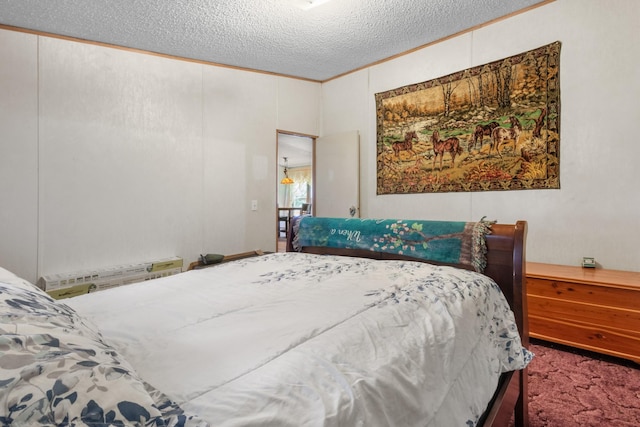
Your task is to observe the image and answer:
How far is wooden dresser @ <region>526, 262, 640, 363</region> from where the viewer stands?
207 centimetres

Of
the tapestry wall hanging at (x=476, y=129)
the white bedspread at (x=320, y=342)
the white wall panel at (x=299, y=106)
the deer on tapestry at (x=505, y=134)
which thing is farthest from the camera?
the white wall panel at (x=299, y=106)

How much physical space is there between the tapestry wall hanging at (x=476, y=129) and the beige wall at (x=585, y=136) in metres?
0.09

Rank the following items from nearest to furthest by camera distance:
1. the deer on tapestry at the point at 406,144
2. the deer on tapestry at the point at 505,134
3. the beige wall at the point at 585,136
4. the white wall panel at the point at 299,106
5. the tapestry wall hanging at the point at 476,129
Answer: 1. the beige wall at the point at 585,136
2. the tapestry wall hanging at the point at 476,129
3. the deer on tapestry at the point at 505,134
4. the deer on tapestry at the point at 406,144
5. the white wall panel at the point at 299,106

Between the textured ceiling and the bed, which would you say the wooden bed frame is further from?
the textured ceiling

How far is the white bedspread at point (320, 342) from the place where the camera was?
58 centimetres

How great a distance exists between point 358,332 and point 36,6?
339 centimetres

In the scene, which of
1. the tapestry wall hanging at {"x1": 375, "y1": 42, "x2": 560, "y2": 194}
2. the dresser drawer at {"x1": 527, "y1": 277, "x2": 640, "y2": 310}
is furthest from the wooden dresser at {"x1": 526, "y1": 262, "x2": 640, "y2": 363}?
the tapestry wall hanging at {"x1": 375, "y1": 42, "x2": 560, "y2": 194}

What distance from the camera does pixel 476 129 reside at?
3100 mm

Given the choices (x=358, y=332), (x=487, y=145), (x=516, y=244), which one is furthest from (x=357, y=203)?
(x=358, y=332)

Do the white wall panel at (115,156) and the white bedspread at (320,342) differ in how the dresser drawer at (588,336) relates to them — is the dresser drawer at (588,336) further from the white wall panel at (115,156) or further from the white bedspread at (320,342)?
the white wall panel at (115,156)

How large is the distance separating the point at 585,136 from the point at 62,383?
3.38m

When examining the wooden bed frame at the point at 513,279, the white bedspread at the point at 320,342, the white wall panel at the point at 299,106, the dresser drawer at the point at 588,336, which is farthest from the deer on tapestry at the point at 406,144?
the white bedspread at the point at 320,342

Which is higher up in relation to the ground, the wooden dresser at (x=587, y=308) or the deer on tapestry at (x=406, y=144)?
the deer on tapestry at (x=406, y=144)

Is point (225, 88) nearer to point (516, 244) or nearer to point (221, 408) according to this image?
point (516, 244)
